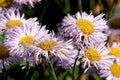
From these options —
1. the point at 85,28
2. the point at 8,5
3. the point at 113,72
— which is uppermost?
the point at 8,5

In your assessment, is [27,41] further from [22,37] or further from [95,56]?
[95,56]

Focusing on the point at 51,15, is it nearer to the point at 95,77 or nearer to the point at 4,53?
the point at 95,77

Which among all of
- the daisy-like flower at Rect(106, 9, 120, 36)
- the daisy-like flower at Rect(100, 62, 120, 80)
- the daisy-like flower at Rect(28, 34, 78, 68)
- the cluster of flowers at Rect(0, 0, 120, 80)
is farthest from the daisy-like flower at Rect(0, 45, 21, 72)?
the daisy-like flower at Rect(106, 9, 120, 36)

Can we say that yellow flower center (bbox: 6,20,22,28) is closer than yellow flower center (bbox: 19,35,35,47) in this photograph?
No

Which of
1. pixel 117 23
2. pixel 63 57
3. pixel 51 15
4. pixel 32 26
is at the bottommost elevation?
pixel 63 57

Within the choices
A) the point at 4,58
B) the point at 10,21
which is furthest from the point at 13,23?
the point at 4,58

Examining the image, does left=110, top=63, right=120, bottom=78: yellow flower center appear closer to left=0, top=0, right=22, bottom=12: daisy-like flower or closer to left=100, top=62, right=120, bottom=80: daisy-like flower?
left=100, top=62, right=120, bottom=80: daisy-like flower

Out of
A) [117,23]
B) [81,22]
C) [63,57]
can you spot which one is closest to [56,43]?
[63,57]
